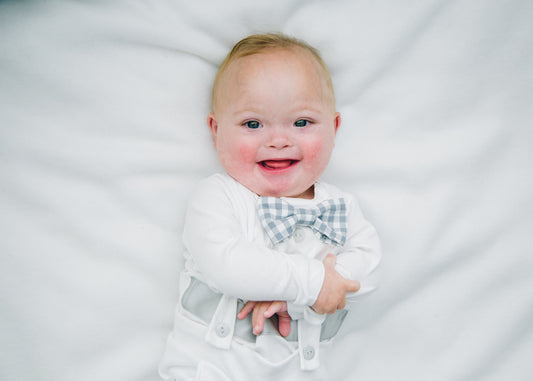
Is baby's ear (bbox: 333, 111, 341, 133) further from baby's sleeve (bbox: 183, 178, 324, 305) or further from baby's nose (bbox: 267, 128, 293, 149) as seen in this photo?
baby's sleeve (bbox: 183, 178, 324, 305)

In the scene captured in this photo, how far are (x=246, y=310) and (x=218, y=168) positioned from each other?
0.48 m

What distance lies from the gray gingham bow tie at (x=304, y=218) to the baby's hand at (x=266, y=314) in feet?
0.54

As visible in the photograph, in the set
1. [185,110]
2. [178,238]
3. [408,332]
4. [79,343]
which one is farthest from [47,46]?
[408,332]

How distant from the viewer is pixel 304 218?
127 centimetres

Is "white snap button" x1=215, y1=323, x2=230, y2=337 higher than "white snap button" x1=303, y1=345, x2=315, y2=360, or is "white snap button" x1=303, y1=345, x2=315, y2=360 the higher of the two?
"white snap button" x1=215, y1=323, x2=230, y2=337

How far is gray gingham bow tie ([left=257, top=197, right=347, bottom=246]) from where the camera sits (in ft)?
4.05

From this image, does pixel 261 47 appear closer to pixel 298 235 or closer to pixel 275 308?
pixel 298 235

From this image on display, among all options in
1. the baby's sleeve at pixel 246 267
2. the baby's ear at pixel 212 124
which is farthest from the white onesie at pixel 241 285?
the baby's ear at pixel 212 124

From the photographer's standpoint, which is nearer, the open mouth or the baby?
the baby

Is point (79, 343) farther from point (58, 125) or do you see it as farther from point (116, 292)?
point (58, 125)

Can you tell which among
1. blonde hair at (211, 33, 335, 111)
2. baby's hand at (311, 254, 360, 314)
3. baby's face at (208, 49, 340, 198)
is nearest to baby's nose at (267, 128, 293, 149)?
baby's face at (208, 49, 340, 198)

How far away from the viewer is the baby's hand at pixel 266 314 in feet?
3.86

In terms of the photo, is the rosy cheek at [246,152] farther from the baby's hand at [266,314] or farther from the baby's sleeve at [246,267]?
the baby's hand at [266,314]

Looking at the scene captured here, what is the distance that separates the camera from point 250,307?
121cm
